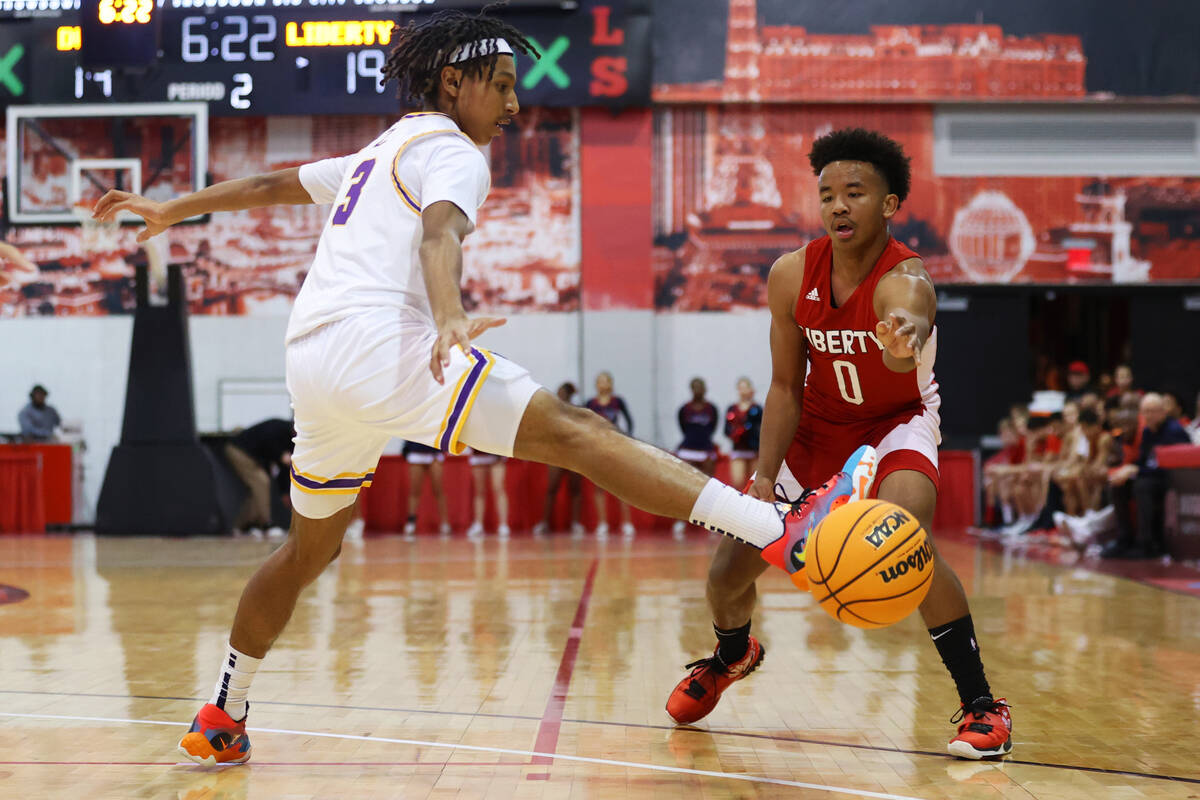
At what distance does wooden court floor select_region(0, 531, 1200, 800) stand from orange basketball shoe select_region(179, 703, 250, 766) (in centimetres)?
4

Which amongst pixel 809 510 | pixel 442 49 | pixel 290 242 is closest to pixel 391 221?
pixel 442 49

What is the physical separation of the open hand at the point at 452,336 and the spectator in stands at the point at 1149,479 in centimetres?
902

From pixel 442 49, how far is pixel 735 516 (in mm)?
1461

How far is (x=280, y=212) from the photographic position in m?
16.6

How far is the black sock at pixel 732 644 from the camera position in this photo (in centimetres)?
409

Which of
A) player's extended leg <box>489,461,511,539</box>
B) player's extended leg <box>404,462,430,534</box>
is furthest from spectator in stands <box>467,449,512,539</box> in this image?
player's extended leg <box>404,462,430,534</box>

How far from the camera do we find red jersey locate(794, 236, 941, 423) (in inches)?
149

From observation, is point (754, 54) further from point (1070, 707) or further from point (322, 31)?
point (1070, 707)

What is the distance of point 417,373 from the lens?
2988 millimetres

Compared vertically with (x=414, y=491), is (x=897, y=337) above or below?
above

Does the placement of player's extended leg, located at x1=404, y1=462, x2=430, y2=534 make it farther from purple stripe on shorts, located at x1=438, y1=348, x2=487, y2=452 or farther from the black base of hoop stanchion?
purple stripe on shorts, located at x1=438, y1=348, x2=487, y2=452

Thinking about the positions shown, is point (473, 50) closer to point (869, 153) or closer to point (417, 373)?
point (417, 373)

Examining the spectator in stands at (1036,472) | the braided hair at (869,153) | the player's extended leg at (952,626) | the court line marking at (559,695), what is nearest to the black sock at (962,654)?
the player's extended leg at (952,626)

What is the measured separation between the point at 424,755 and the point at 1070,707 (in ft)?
7.23
